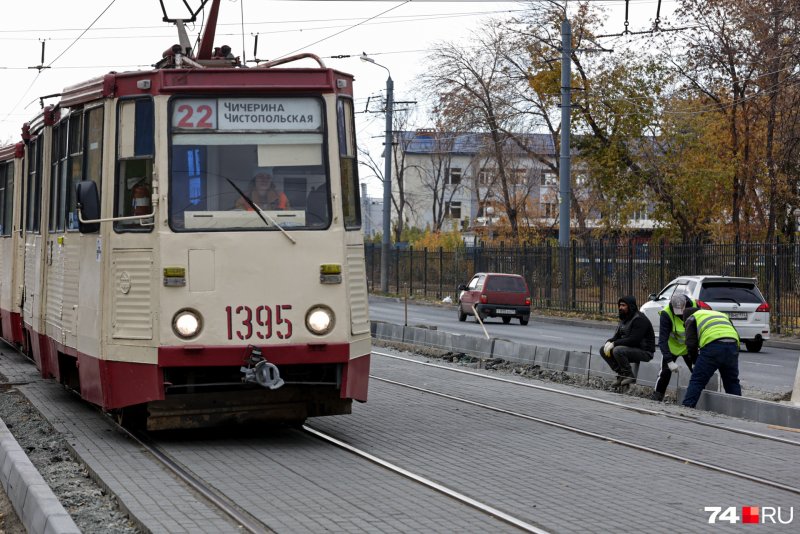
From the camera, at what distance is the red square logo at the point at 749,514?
310 inches

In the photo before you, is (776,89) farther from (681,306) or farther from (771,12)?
(681,306)

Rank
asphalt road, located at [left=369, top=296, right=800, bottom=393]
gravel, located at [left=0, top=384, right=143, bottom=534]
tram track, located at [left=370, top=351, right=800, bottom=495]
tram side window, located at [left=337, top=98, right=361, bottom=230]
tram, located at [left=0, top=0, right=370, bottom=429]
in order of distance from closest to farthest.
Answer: gravel, located at [left=0, top=384, right=143, bottom=534]
tram track, located at [left=370, top=351, right=800, bottom=495]
tram, located at [left=0, top=0, right=370, bottom=429]
tram side window, located at [left=337, top=98, right=361, bottom=230]
asphalt road, located at [left=369, top=296, right=800, bottom=393]

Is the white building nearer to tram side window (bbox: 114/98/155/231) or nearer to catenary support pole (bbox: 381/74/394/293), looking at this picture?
catenary support pole (bbox: 381/74/394/293)

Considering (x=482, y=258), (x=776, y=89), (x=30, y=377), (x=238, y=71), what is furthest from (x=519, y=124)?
(x=238, y=71)

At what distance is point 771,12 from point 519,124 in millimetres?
19459

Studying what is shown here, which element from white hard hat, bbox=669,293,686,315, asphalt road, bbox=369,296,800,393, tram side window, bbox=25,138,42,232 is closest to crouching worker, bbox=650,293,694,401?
white hard hat, bbox=669,293,686,315

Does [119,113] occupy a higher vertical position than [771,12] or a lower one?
lower

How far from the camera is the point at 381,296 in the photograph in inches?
2285

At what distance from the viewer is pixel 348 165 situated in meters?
11.0

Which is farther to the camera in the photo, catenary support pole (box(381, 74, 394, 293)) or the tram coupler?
catenary support pole (box(381, 74, 394, 293))

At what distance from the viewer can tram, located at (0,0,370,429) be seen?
1043 centimetres

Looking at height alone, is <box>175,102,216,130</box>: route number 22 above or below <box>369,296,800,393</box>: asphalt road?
above

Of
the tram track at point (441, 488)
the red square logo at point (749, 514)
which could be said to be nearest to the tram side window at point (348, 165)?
the tram track at point (441, 488)

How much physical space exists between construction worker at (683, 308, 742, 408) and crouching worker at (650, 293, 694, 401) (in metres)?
0.21
